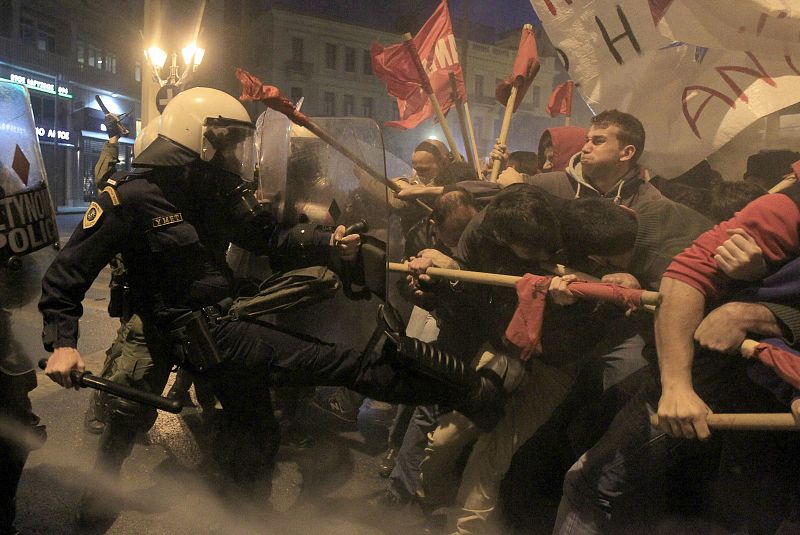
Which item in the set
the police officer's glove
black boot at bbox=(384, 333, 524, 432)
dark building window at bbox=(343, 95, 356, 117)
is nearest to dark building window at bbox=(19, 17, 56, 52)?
dark building window at bbox=(343, 95, 356, 117)

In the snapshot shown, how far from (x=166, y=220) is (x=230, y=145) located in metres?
0.49

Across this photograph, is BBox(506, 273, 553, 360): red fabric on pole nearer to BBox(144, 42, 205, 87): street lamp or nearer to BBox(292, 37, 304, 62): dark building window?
BBox(144, 42, 205, 87): street lamp

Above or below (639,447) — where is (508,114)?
above

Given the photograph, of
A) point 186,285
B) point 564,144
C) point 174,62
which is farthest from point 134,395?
point 174,62

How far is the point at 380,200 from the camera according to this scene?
2.75 m

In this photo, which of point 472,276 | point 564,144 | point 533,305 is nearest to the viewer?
point 533,305

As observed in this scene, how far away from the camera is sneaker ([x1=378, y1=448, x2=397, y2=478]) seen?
148 inches

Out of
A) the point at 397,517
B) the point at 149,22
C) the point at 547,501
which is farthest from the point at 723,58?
the point at 149,22

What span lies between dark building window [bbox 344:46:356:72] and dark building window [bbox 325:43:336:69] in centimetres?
69

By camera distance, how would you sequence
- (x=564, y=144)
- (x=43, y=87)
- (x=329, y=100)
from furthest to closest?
1. (x=329, y=100)
2. (x=43, y=87)
3. (x=564, y=144)

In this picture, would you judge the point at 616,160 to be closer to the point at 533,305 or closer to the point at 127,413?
the point at 533,305

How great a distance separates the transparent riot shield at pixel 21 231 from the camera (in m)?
2.63

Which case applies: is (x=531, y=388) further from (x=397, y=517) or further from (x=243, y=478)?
(x=243, y=478)

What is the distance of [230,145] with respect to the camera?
2877 millimetres
